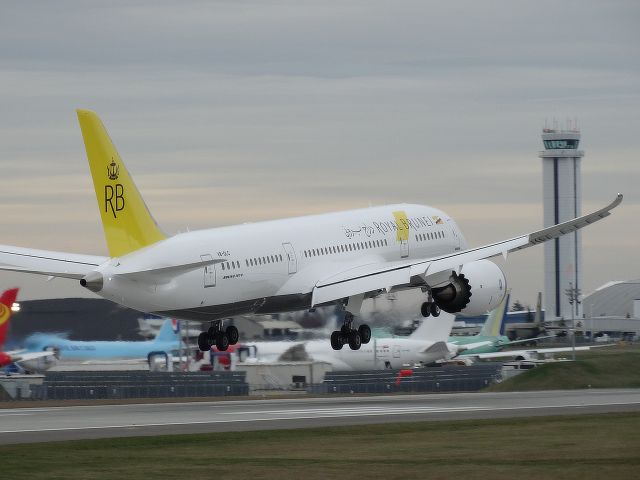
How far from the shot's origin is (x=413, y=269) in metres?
57.4

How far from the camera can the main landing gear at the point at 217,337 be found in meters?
57.3

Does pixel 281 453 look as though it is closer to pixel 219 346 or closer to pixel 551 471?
pixel 551 471

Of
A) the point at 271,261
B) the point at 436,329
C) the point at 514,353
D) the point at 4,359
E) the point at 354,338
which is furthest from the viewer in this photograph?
the point at 514,353

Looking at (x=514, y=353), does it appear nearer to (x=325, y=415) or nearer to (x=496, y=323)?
(x=496, y=323)

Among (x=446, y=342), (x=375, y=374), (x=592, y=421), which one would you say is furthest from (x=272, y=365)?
(x=592, y=421)

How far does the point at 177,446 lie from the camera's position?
36.5 meters

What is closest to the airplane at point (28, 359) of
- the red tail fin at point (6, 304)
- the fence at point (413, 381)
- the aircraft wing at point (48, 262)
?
the red tail fin at point (6, 304)

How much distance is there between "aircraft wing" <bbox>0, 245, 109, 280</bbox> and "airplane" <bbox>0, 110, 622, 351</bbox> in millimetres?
58

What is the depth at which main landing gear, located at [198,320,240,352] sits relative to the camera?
5728 centimetres

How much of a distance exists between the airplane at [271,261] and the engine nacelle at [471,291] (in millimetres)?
46

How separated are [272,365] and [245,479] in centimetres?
6013

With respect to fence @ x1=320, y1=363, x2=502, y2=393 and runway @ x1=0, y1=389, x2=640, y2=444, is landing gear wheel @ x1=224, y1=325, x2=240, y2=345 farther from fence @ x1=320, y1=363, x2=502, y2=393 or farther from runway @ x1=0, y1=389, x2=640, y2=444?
fence @ x1=320, y1=363, x2=502, y2=393

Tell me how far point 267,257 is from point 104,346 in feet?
159

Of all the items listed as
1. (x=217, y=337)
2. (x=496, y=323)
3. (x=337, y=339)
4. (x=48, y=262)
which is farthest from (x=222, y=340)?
(x=496, y=323)
